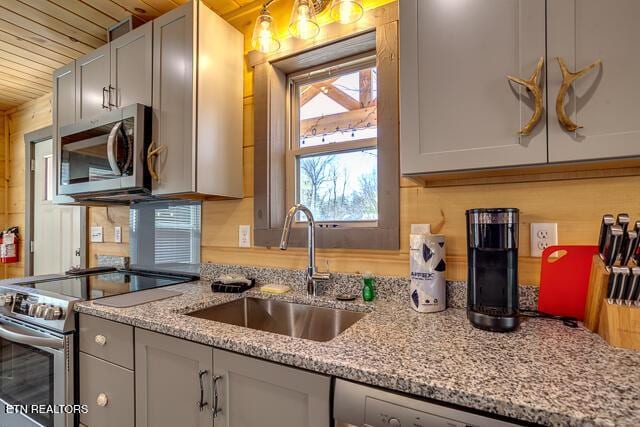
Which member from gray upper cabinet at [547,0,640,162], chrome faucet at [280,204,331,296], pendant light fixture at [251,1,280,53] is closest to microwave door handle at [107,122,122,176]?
pendant light fixture at [251,1,280,53]

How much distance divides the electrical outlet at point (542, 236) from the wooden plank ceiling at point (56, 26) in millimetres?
1721

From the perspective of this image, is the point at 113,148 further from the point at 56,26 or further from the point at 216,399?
the point at 216,399

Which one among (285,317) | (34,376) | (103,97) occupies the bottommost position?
(34,376)

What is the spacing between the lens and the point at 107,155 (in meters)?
1.67

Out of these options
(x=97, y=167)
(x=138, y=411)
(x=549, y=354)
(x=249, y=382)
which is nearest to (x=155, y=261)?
(x=97, y=167)

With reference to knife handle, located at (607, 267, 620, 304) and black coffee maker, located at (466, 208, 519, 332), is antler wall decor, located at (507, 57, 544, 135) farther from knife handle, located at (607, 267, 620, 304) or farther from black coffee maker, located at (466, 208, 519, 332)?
knife handle, located at (607, 267, 620, 304)

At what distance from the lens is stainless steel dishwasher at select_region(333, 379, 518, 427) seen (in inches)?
24.8

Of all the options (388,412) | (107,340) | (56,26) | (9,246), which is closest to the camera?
(388,412)

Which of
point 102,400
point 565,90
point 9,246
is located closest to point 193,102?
point 102,400

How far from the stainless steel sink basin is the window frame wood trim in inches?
12.0

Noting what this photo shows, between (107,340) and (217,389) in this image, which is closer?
(217,389)

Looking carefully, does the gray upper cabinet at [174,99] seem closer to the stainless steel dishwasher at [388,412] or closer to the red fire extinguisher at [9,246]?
the stainless steel dishwasher at [388,412]

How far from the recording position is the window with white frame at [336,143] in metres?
1.58

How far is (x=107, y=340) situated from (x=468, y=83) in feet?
5.18
